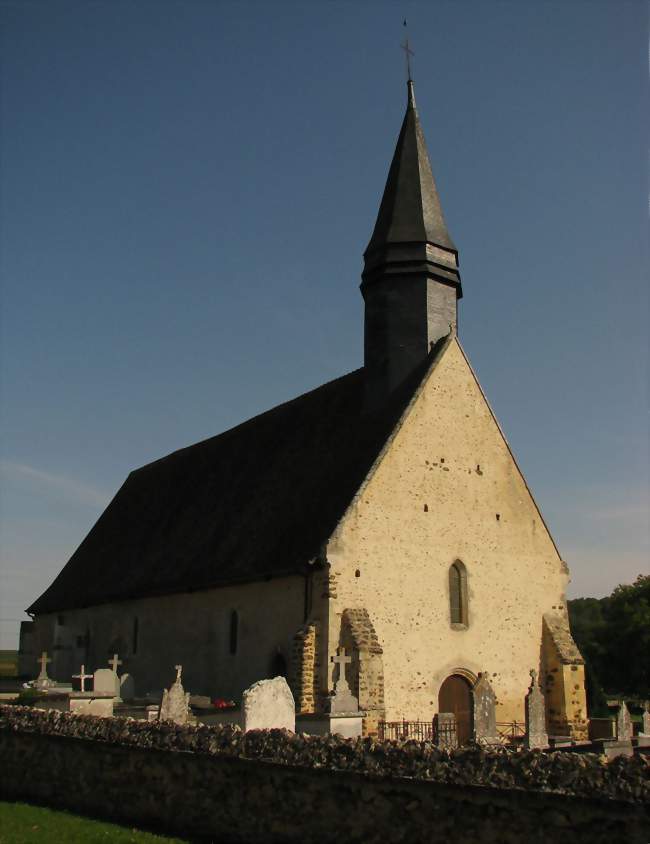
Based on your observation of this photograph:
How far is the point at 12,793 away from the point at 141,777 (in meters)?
3.10

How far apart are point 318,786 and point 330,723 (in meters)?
5.35

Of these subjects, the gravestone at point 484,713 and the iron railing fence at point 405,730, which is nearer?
the iron railing fence at point 405,730

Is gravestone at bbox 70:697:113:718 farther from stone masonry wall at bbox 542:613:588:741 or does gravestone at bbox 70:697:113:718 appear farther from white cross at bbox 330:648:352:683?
stone masonry wall at bbox 542:613:588:741

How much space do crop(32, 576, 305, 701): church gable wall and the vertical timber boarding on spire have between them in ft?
19.1

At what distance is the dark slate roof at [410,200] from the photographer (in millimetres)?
21734

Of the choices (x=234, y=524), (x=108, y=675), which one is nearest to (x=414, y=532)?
(x=234, y=524)

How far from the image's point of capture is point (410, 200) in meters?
22.6

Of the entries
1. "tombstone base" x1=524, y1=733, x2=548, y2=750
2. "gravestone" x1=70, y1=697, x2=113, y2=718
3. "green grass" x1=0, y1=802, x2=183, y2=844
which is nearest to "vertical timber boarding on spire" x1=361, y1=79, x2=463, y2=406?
"tombstone base" x1=524, y1=733, x2=548, y2=750

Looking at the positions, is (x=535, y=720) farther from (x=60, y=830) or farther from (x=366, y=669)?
(x=60, y=830)

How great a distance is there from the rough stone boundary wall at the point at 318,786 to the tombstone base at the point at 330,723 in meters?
3.90

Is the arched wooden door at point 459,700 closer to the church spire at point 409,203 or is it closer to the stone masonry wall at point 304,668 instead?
the stone masonry wall at point 304,668

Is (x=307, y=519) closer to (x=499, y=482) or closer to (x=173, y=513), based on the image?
(x=499, y=482)

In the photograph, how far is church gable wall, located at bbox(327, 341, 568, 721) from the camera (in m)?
17.1

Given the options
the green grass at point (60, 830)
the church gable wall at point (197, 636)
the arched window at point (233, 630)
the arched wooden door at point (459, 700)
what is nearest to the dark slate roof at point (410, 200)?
the church gable wall at point (197, 636)
